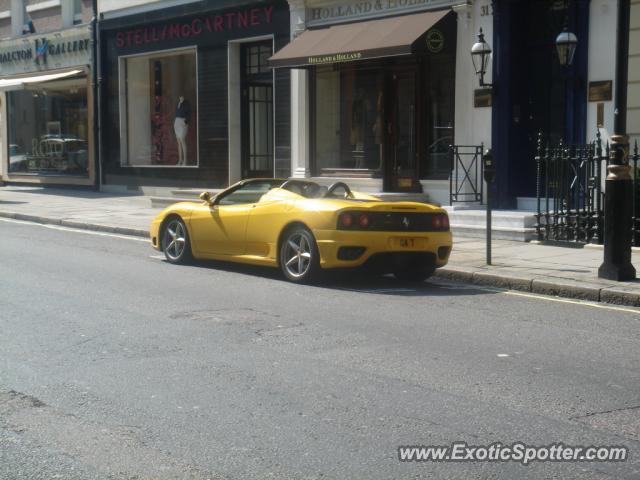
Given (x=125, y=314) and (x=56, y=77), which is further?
(x=56, y=77)

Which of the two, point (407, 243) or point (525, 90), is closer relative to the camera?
point (407, 243)

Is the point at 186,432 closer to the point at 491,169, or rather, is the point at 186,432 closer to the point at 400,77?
the point at 491,169

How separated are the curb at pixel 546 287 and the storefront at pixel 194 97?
34.8 ft

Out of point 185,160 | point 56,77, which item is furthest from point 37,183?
point 185,160

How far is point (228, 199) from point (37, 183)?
19347 millimetres

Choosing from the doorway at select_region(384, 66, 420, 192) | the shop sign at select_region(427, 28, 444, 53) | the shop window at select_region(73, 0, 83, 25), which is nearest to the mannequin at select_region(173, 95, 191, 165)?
the shop window at select_region(73, 0, 83, 25)

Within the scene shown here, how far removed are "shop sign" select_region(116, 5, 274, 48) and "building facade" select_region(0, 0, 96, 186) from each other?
6.20ft

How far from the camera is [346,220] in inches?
409

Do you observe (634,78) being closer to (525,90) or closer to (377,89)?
(525,90)

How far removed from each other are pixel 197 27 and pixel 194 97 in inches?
72.6

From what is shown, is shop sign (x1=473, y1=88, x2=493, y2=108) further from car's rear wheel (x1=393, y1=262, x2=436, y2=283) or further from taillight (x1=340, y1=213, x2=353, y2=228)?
taillight (x1=340, y1=213, x2=353, y2=228)

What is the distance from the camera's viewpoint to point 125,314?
8.66 meters

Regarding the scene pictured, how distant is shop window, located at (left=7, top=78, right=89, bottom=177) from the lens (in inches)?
1103

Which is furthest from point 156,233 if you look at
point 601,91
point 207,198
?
point 601,91
